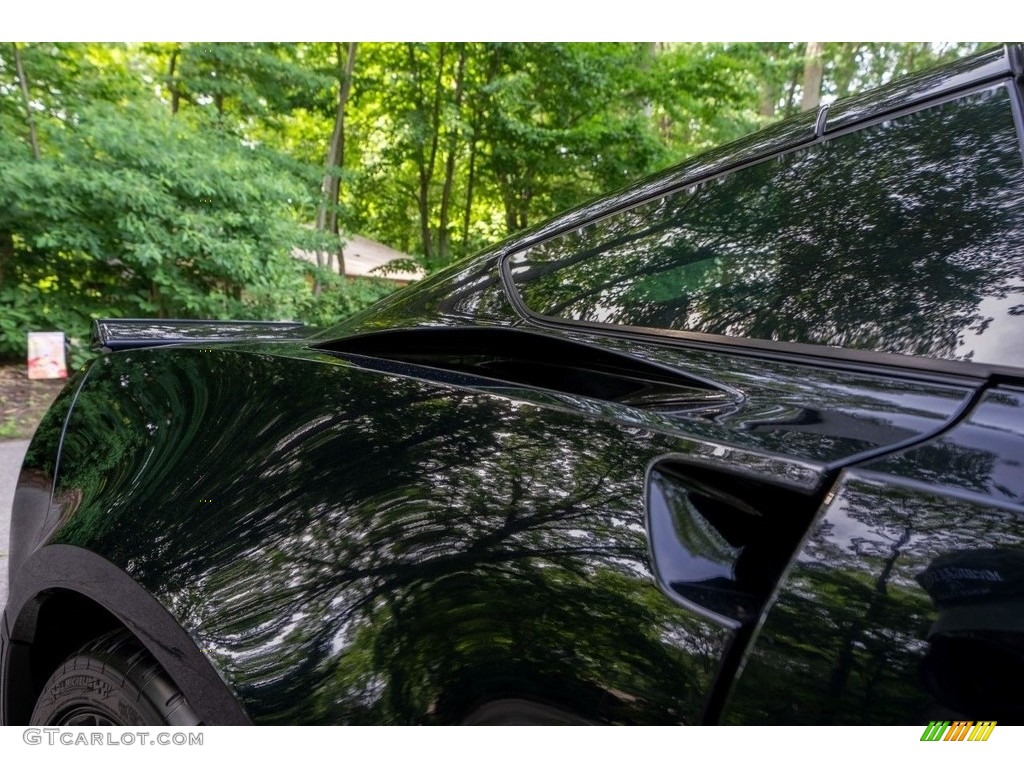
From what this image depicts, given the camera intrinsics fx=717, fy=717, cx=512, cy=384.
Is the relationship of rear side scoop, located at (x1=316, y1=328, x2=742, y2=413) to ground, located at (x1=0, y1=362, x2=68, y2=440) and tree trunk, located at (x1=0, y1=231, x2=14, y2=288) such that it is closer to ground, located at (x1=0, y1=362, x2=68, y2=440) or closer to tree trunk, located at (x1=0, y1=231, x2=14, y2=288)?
ground, located at (x1=0, y1=362, x2=68, y2=440)

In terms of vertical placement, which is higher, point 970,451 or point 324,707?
point 970,451

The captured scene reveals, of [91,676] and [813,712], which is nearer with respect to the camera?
[813,712]

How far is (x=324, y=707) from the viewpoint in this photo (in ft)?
3.08

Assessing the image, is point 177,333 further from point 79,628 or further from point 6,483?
point 6,483

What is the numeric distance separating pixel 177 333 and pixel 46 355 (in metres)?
5.23

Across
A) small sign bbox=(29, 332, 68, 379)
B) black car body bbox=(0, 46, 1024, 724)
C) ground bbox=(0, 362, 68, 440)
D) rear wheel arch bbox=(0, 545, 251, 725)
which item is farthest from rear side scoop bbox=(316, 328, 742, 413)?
small sign bbox=(29, 332, 68, 379)

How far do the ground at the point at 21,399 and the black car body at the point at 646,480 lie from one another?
4627 millimetres

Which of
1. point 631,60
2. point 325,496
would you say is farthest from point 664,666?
point 631,60

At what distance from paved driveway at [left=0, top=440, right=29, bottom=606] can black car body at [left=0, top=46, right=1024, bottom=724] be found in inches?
85.2

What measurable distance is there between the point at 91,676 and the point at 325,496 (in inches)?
24.4

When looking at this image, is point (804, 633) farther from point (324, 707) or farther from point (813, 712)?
point (324, 707)

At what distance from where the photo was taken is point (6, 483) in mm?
4305

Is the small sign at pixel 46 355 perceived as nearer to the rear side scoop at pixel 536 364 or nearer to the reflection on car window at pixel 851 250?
the rear side scoop at pixel 536 364
